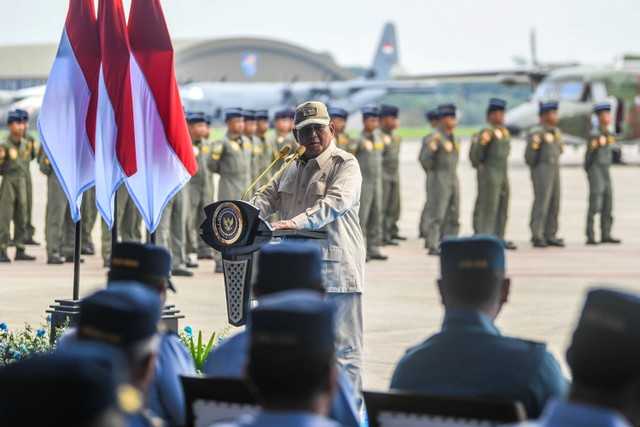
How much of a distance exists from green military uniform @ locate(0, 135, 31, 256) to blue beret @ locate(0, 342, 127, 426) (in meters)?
13.5

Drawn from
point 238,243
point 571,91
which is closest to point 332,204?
point 238,243

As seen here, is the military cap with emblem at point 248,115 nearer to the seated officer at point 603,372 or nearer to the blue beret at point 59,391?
the seated officer at point 603,372

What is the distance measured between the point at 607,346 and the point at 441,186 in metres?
13.9

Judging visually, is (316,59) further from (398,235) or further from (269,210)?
(269,210)

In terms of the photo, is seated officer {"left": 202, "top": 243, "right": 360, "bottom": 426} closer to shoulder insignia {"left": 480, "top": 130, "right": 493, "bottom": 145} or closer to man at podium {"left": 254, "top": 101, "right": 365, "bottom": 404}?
man at podium {"left": 254, "top": 101, "right": 365, "bottom": 404}

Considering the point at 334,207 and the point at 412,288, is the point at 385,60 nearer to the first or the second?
the point at 412,288

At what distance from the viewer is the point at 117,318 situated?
2.89m

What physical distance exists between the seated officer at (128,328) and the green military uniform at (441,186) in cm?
1368

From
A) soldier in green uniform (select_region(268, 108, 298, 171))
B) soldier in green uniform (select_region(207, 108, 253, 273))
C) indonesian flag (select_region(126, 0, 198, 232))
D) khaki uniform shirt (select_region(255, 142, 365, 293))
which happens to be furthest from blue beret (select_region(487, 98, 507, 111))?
khaki uniform shirt (select_region(255, 142, 365, 293))

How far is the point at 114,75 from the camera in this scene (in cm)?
752

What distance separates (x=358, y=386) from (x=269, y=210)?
1.02m

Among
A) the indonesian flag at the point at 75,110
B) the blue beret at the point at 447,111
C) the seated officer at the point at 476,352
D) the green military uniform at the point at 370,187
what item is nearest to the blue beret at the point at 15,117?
the green military uniform at the point at 370,187

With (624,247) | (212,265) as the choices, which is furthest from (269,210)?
(624,247)

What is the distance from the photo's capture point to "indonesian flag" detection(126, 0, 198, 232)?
754 cm
